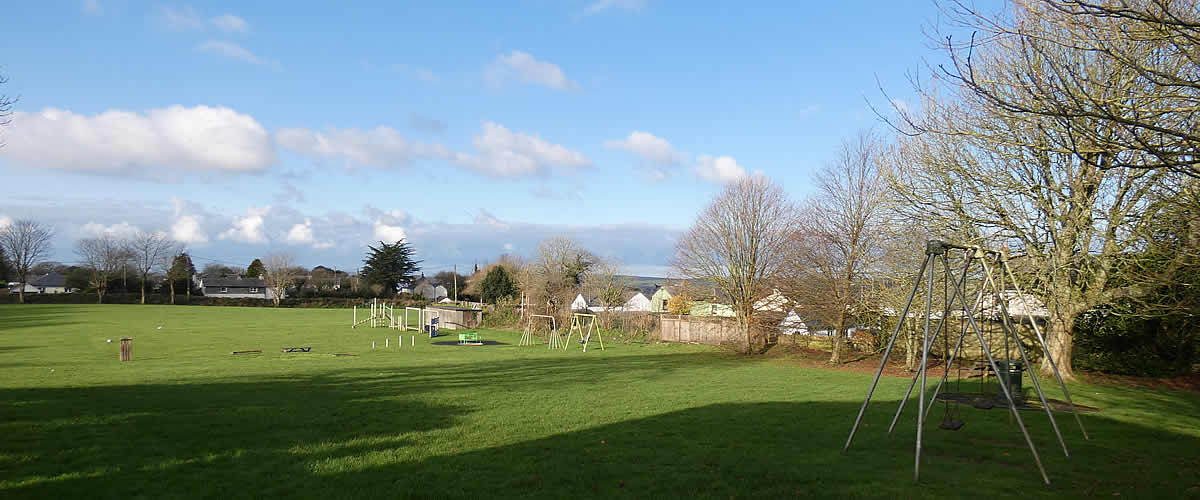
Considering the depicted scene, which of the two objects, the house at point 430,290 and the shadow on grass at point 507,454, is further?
the house at point 430,290

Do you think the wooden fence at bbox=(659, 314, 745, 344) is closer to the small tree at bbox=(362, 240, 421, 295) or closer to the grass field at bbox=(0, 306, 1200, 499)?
the grass field at bbox=(0, 306, 1200, 499)

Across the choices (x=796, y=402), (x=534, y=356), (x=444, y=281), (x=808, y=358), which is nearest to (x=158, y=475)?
(x=796, y=402)

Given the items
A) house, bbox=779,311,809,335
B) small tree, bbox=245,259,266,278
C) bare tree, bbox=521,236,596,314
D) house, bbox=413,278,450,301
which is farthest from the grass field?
small tree, bbox=245,259,266,278

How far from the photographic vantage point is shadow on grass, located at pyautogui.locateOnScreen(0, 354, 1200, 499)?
688cm

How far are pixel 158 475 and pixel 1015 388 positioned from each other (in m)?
10.4

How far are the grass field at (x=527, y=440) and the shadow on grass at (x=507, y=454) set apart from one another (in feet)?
0.13

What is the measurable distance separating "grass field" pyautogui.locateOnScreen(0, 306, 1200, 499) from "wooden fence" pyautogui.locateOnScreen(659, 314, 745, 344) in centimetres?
1191

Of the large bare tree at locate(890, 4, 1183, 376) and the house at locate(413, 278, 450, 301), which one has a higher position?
the large bare tree at locate(890, 4, 1183, 376)

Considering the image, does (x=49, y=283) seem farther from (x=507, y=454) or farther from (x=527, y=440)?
(x=507, y=454)

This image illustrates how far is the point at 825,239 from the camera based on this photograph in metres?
24.0

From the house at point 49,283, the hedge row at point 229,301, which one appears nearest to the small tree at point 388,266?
the hedge row at point 229,301

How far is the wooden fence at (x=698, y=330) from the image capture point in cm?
3000

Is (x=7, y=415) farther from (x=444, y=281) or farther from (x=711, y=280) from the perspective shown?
(x=444, y=281)

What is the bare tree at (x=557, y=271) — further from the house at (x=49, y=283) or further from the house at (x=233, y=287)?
the house at (x=49, y=283)
